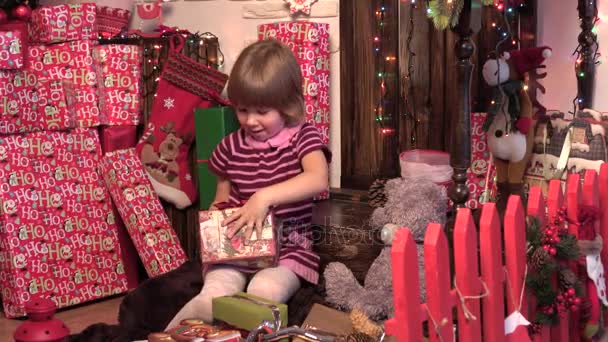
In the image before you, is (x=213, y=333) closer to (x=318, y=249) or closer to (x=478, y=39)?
(x=318, y=249)

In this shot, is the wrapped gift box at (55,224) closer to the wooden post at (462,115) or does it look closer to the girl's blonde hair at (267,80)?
the girl's blonde hair at (267,80)

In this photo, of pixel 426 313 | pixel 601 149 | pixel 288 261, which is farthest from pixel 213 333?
pixel 601 149

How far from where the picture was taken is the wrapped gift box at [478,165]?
133 inches

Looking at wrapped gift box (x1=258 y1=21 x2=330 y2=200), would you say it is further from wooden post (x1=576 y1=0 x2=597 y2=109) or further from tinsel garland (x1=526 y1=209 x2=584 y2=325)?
tinsel garland (x1=526 y1=209 x2=584 y2=325)

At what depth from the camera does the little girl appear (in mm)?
2500

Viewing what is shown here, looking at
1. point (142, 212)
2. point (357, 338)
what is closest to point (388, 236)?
point (357, 338)

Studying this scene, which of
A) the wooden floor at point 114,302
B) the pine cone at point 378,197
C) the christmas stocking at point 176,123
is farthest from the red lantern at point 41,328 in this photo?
the christmas stocking at point 176,123

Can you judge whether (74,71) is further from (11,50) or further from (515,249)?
(515,249)

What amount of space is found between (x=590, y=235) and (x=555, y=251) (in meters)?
0.30

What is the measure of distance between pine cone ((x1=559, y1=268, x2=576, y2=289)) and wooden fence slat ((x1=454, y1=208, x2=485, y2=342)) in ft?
1.20

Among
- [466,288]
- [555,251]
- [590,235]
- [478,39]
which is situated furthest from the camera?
[478,39]

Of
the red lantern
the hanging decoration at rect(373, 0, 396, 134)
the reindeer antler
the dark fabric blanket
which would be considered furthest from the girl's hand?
the reindeer antler

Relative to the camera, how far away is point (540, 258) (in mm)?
2121

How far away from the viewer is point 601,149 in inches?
117
